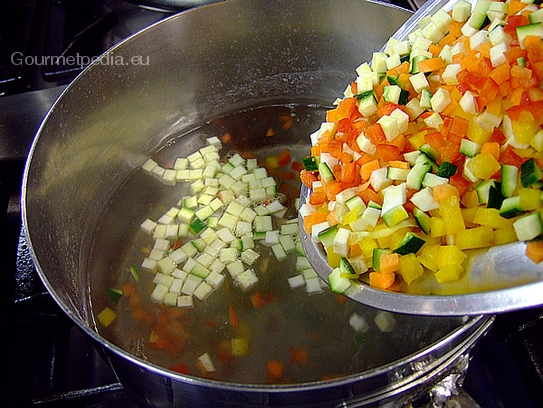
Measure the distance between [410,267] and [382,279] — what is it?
0.17ft

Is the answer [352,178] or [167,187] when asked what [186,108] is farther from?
[352,178]

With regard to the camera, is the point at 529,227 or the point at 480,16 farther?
the point at 480,16

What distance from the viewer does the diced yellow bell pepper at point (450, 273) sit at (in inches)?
31.1

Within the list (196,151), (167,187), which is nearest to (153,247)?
(167,187)

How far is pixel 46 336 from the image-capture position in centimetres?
122

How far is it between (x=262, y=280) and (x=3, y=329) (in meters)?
0.64

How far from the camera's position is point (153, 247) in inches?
54.9

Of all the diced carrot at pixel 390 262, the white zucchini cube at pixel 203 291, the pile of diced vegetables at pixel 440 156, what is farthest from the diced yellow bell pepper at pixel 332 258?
the white zucchini cube at pixel 203 291

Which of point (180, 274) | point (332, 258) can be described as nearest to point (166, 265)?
point (180, 274)

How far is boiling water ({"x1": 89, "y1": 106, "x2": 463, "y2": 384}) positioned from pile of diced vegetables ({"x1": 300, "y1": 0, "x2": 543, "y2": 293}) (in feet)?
0.97

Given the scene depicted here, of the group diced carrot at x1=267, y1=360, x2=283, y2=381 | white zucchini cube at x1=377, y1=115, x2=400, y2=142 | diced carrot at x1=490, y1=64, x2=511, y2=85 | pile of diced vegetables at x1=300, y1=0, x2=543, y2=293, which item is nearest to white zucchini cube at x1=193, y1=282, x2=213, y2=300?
diced carrot at x1=267, y1=360, x2=283, y2=381

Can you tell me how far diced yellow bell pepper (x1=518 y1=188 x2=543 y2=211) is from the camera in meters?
0.71

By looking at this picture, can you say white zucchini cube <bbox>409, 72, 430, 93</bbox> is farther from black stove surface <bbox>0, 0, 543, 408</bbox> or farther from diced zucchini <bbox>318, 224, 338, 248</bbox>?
black stove surface <bbox>0, 0, 543, 408</bbox>

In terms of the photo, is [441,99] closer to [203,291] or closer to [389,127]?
[389,127]
